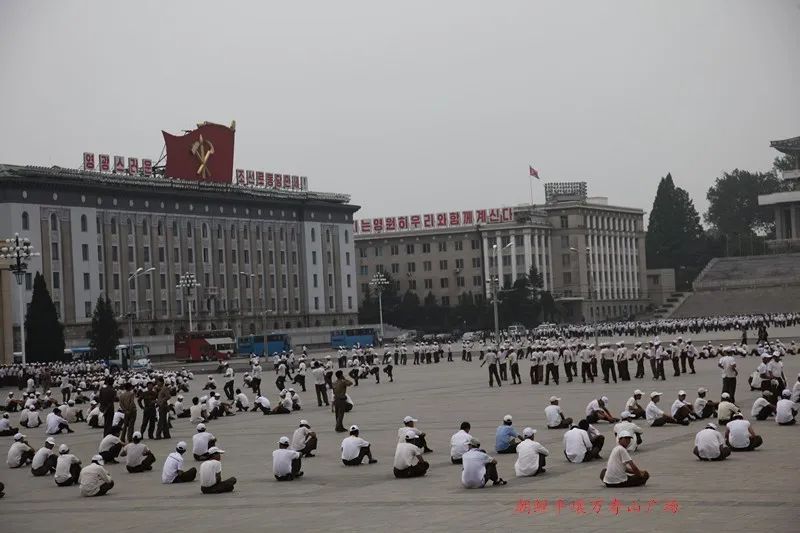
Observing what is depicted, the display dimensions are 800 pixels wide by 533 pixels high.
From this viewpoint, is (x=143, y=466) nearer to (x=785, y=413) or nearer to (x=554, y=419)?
(x=554, y=419)

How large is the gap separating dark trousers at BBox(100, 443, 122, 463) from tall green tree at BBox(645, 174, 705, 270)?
422ft

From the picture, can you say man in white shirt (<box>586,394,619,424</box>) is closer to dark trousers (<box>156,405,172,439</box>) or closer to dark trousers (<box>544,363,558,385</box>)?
dark trousers (<box>156,405,172,439</box>)

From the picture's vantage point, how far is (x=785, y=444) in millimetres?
22766

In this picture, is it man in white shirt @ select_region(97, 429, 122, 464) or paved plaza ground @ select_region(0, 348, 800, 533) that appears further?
man in white shirt @ select_region(97, 429, 122, 464)

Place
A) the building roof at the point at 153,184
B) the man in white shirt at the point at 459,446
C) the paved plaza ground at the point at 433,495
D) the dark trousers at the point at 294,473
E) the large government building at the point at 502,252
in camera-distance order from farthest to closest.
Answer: the large government building at the point at 502,252, the building roof at the point at 153,184, the man in white shirt at the point at 459,446, the dark trousers at the point at 294,473, the paved plaza ground at the point at 433,495

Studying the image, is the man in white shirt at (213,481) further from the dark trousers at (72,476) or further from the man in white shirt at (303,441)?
the man in white shirt at (303,441)

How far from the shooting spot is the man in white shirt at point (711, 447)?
69.5 feet

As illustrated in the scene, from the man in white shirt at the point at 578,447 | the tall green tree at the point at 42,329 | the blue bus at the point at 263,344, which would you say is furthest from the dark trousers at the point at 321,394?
the blue bus at the point at 263,344

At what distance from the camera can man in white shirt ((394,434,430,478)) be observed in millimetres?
21531

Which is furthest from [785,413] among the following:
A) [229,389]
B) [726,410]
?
[229,389]

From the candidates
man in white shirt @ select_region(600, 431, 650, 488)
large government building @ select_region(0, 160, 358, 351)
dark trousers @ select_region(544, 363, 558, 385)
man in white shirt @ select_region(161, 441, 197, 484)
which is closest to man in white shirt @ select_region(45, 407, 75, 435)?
man in white shirt @ select_region(161, 441, 197, 484)

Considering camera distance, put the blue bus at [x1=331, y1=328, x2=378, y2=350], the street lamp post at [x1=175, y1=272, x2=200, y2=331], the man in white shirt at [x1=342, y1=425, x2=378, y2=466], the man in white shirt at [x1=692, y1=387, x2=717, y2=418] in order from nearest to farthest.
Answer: the man in white shirt at [x1=342, y1=425, x2=378, y2=466] → the man in white shirt at [x1=692, y1=387, x2=717, y2=418] → the street lamp post at [x1=175, y1=272, x2=200, y2=331] → the blue bus at [x1=331, y1=328, x2=378, y2=350]

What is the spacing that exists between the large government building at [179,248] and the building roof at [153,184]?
0.09 meters

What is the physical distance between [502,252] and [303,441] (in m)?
109
